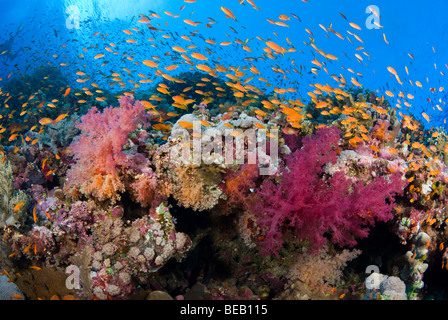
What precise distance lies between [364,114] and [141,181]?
6.53m

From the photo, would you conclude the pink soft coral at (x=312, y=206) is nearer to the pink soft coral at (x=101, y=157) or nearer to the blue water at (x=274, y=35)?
the pink soft coral at (x=101, y=157)

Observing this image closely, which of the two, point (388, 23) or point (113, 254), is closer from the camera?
point (113, 254)

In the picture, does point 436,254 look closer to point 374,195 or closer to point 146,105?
point 374,195

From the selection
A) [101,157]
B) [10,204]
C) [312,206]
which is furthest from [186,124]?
[10,204]

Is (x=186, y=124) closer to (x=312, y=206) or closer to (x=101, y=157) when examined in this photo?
(x=101, y=157)

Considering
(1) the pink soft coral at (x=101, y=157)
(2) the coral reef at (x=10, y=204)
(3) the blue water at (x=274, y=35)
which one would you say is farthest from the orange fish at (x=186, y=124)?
(3) the blue water at (x=274, y=35)

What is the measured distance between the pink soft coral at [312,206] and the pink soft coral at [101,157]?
253 centimetres

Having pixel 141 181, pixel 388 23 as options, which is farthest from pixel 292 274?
pixel 388 23

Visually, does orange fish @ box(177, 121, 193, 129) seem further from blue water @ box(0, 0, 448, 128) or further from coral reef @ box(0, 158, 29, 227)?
blue water @ box(0, 0, 448, 128)

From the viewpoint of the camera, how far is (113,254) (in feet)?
13.5

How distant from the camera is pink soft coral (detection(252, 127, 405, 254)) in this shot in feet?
12.6

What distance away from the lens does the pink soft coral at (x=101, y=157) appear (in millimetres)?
4121

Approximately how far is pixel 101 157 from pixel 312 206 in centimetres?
370

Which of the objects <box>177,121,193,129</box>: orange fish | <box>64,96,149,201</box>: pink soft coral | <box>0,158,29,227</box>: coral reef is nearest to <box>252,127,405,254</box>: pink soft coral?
<box>177,121,193,129</box>: orange fish
